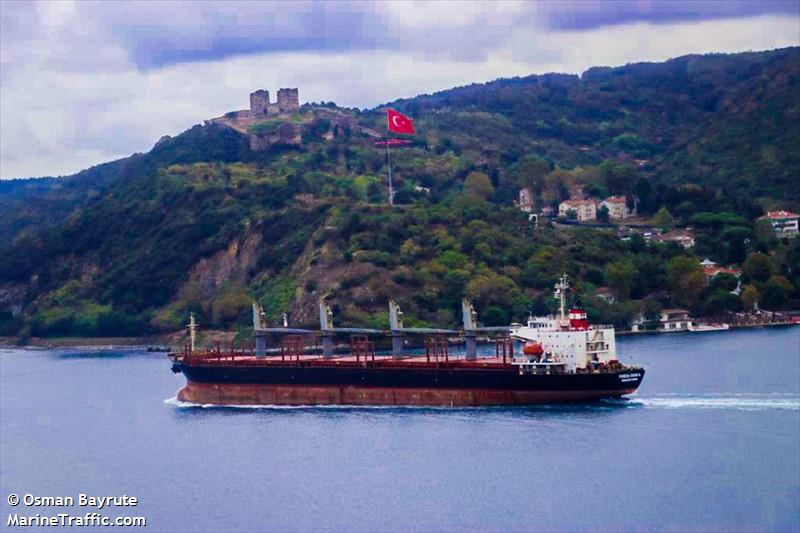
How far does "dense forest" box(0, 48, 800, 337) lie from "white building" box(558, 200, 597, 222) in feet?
12.1


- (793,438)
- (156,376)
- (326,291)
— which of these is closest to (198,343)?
(326,291)

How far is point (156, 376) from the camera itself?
9244 centimetres

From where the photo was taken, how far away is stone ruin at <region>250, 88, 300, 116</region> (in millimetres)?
187000

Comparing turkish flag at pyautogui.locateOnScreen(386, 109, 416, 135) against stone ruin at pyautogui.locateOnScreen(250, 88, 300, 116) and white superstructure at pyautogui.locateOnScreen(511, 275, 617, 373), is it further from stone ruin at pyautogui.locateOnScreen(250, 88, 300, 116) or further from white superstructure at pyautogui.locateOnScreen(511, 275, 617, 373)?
stone ruin at pyautogui.locateOnScreen(250, 88, 300, 116)

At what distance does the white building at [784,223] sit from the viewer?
13050cm

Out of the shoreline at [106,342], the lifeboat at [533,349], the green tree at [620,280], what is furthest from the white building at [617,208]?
the lifeboat at [533,349]

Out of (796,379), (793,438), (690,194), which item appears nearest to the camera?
(793,438)

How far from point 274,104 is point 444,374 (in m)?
125

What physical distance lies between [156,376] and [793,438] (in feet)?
153

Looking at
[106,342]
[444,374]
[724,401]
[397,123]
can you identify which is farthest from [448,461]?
[106,342]

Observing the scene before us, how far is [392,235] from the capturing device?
377 ft

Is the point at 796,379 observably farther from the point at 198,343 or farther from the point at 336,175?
the point at 336,175

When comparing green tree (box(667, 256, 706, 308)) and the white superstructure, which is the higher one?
green tree (box(667, 256, 706, 308))

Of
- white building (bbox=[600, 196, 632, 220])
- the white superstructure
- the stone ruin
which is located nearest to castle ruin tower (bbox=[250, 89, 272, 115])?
the stone ruin
